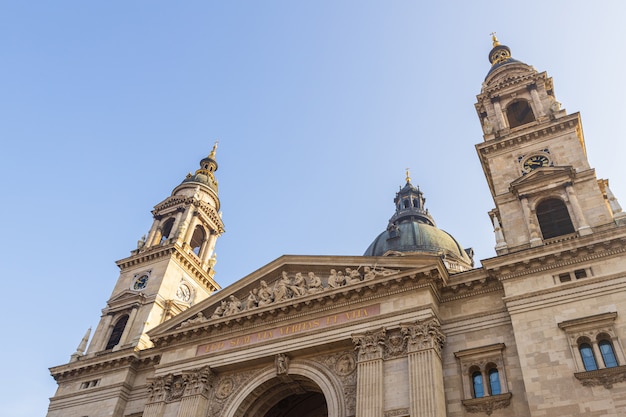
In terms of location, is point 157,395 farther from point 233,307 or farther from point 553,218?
point 553,218

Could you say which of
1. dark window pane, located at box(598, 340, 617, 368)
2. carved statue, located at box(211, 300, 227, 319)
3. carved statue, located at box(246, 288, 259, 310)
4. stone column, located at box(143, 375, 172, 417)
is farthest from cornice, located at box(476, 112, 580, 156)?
stone column, located at box(143, 375, 172, 417)

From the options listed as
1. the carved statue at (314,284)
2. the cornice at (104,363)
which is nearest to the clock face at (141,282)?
the cornice at (104,363)

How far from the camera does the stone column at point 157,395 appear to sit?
2516cm

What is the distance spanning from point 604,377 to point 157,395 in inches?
741

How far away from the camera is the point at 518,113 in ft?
106

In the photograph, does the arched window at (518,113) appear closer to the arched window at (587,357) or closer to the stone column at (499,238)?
the stone column at (499,238)

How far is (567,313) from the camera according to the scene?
19672 mm

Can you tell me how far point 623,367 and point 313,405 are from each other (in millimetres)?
15921

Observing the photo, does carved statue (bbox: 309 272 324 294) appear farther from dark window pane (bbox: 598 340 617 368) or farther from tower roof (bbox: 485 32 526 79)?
tower roof (bbox: 485 32 526 79)

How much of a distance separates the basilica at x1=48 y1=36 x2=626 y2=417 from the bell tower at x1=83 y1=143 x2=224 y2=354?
18 centimetres

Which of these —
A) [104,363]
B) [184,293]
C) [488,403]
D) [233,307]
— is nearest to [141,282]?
[184,293]

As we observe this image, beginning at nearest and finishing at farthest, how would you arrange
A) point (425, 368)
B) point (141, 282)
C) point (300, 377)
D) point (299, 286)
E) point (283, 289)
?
1. point (425, 368)
2. point (300, 377)
3. point (299, 286)
4. point (283, 289)
5. point (141, 282)

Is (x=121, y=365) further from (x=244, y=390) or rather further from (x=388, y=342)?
(x=388, y=342)

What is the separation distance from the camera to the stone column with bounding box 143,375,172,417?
25.2 m
